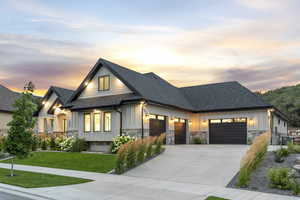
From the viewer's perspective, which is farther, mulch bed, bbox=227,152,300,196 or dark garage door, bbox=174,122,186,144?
dark garage door, bbox=174,122,186,144

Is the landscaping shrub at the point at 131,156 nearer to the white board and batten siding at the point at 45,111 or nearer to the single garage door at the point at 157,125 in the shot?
the single garage door at the point at 157,125

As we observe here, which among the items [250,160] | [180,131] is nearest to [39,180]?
[250,160]

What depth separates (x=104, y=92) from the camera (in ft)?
68.0

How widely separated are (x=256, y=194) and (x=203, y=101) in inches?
682

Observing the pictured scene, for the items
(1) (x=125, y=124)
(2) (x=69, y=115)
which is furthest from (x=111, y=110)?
(2) (x=69, y=115)

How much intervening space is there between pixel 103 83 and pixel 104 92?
745 mm

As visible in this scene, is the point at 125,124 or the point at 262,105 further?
the point at 262,105

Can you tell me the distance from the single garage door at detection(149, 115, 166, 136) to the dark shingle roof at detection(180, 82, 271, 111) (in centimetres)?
517

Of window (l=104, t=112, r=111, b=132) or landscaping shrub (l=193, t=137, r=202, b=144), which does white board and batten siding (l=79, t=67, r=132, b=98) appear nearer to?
window (l=104, t=112, r=111, b=132)

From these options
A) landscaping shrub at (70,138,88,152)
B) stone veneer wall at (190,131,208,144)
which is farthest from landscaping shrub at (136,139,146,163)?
stone veneer wall at (190,131,208,144)

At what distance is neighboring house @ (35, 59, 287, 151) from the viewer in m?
18.8

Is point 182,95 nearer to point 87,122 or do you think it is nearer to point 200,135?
point 200,135

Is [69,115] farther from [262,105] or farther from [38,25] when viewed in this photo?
[262,105]

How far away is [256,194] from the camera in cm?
828
